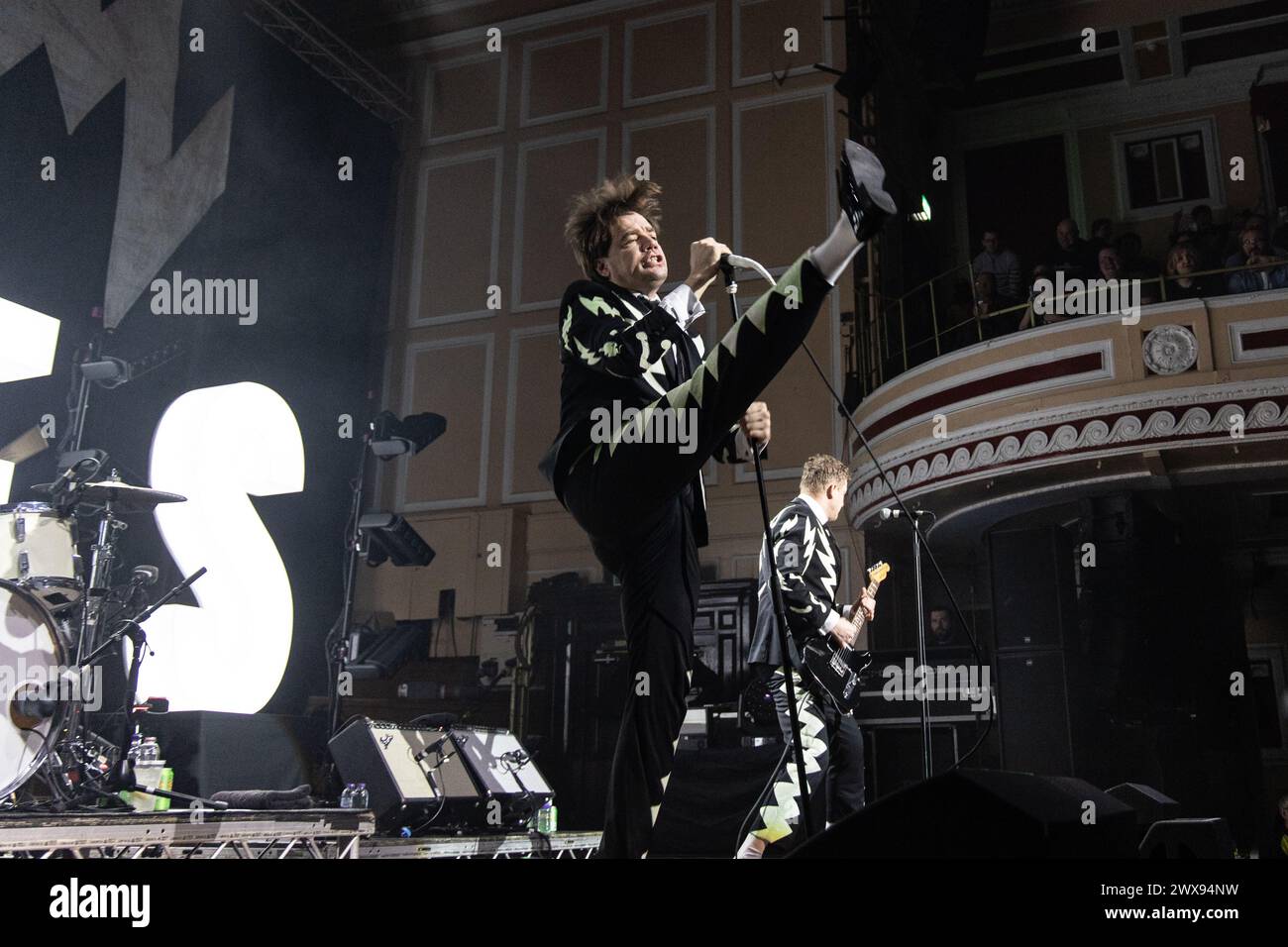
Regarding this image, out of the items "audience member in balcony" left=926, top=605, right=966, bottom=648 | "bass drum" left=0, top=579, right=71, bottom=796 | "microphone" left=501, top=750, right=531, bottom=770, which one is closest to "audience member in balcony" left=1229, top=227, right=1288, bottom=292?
"audience member in balcony" left=926, top=605, right=966, bottom=648

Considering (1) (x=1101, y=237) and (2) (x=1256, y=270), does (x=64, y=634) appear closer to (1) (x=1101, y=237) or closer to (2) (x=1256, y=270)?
(2) (x=1256, y=270)

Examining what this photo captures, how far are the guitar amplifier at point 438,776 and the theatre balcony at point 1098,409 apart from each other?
10.4 feet

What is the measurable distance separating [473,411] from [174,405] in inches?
101

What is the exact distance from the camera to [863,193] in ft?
4.85

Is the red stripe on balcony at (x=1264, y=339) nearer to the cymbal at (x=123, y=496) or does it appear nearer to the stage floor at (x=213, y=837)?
the stage floor at (x=213, y=837)

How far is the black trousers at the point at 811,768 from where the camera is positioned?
328cm

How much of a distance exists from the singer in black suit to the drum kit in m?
2.24

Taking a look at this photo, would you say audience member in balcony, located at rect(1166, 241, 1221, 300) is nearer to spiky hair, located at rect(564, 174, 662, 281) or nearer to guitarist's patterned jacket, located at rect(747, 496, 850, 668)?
guitarist's patterned jacket, located at rect(747, 496, 850, 668)

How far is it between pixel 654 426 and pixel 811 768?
2042mm

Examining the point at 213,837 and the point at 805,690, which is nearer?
the point at 213,837

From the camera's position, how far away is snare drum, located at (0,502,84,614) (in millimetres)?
3619

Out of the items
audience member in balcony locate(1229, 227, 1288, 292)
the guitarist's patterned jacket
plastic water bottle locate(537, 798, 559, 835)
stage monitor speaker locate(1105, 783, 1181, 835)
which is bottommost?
plastic water bottle locate(537, 798, 559, 835)

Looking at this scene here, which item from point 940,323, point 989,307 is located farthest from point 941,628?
point 940,323

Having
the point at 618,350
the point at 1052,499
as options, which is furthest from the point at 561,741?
the point at 618,350
